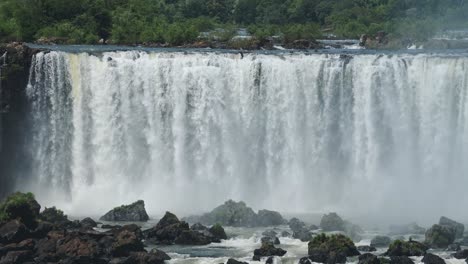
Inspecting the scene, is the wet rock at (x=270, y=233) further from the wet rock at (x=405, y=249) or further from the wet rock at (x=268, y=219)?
the wet rock at (x=405, y=249)

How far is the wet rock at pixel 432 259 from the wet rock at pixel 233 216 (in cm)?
819

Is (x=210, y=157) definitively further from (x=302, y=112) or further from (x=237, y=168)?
(x=302, y=112)

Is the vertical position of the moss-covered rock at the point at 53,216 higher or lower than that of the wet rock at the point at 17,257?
higher

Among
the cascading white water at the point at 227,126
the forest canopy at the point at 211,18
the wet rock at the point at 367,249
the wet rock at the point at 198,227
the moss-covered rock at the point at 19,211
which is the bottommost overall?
the wet rock at the point at 367,249

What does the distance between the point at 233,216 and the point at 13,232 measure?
8.54 m

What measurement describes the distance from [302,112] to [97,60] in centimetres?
887

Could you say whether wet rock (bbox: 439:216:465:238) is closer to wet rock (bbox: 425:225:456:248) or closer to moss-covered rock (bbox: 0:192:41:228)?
wet rock (bbox: 425:225:456:248)

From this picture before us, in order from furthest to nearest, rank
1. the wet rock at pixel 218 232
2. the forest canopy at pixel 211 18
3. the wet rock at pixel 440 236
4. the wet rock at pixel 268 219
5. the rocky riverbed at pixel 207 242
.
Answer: the forest canopy at pixel 211 18, the wet rock at pixel 268 219, the wet rock at pixel 218 232, the wet rock at pixel 440 236, the rocky riverbed at pixel 207 242

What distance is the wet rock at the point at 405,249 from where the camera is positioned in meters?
34.0

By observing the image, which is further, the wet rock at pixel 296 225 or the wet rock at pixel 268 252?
the wet rock at pixel 296 225

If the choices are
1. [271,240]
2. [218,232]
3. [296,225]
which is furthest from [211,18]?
[271,240]

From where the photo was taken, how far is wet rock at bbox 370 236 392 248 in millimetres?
35500

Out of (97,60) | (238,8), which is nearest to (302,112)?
(97,60)

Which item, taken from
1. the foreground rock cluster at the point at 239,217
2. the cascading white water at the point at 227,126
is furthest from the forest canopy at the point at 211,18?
the foreground rock cluster at the point at 239,217
